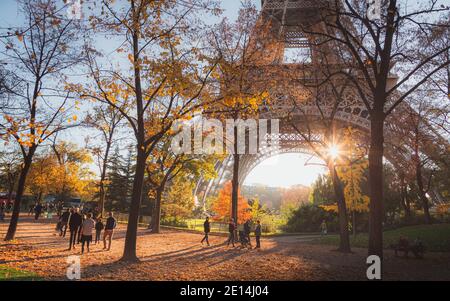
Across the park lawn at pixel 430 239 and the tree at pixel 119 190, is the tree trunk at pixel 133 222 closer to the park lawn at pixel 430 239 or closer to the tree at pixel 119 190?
the park lawn at pixel 430 239

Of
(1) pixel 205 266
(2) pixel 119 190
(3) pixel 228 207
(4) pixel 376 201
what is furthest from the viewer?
(2) pixel 119 190

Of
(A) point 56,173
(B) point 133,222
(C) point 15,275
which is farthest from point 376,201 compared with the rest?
(A) point 56,173

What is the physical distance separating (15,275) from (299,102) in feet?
56.7

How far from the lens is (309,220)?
108 feet

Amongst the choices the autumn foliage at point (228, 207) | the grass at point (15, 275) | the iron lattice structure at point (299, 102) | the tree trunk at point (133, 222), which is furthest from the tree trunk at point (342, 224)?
the autumn foliage at point (228, 207)

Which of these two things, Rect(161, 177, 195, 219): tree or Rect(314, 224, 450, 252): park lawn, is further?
Rect(161, 177, 195, 219): tree

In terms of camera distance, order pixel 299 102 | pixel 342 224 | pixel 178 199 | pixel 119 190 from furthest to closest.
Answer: pixel 119 190 < pixel 178 199 < pixel 299 102 < pixel 342 224

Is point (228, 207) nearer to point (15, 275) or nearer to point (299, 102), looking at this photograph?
point (299, 102)

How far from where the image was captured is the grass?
787 centimetres

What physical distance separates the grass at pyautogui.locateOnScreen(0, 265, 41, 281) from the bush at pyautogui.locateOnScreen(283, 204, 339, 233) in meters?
27.2

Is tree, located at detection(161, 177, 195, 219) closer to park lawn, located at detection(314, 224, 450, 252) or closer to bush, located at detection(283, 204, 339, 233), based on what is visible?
bush, located at detection(283, 204, 339, 233)

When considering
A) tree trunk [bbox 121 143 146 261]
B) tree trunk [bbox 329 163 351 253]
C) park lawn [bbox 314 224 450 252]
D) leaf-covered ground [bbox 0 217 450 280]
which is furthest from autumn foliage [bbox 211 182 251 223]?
tree trunk [bbox 121 143 146 261]

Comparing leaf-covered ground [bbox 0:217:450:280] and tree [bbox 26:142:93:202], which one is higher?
tree [bbox 26:142:93:202]
